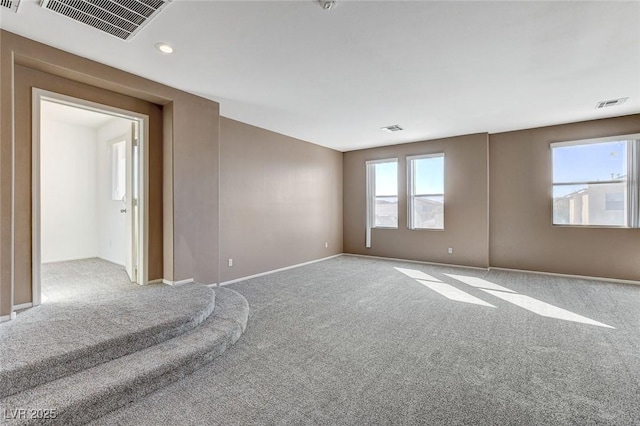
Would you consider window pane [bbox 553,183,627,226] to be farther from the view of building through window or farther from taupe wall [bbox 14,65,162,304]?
taupe wall [bbox 14,65,162,304]

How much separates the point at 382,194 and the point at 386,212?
1.52 feet

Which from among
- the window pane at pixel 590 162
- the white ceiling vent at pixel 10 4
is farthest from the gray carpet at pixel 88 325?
the window pane at pixel 590 162

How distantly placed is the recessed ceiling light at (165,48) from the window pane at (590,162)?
20.6ft

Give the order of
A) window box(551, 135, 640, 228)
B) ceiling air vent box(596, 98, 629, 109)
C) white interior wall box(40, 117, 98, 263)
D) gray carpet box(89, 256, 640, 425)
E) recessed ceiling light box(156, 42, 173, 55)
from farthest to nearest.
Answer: white interior wall box(40, 117, 98, 263)
window box(551, 135, 640, 228)
ceiling air vent box(596, 98, 629, 109)
recessed ceiling light box(156, 42, 173, 55)
gray carpet box(89, 256, 640, 425)

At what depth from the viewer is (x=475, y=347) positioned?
8.73 feet

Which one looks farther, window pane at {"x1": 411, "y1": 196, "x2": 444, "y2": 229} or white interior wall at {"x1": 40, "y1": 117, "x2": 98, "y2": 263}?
window pane at {"x1": 411, "y1": 196, "x2": 444, "y2": 229}

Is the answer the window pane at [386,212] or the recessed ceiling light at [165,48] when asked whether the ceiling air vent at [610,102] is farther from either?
the recessed ceiling light at [165,48]

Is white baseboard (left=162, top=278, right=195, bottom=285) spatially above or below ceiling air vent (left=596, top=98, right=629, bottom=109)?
below

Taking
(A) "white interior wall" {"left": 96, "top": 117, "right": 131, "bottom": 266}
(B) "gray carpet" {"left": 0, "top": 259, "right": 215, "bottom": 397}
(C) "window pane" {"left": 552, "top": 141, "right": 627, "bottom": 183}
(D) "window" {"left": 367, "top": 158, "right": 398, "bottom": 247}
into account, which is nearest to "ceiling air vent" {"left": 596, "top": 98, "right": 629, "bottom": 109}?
(C) "window pane" {"left": 552, "top": 141, "right": 627, "bottom": 183}

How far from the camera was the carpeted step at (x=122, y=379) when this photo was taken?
1705 mm

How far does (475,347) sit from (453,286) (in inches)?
84.0

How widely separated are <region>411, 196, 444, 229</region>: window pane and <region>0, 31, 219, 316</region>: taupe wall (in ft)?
14.8

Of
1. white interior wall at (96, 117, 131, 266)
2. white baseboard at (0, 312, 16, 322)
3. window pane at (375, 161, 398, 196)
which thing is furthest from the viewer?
window pane at (375, 161, 398, 196)

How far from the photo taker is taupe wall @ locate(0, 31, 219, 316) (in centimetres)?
250
